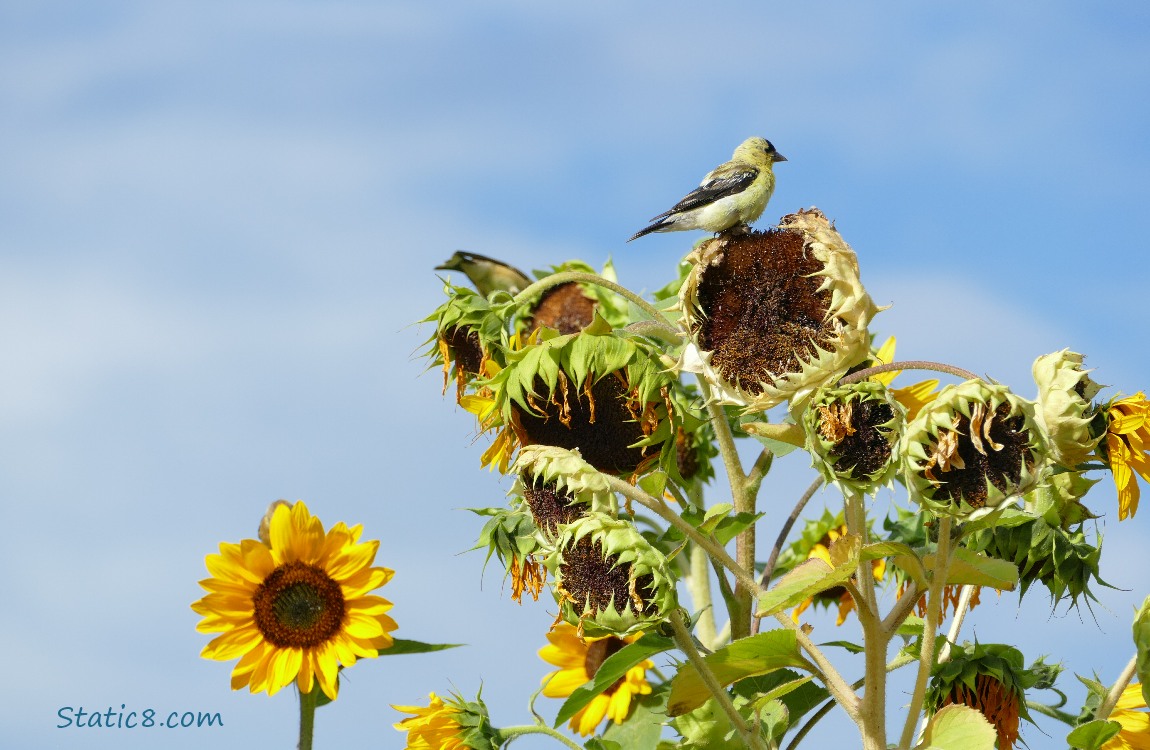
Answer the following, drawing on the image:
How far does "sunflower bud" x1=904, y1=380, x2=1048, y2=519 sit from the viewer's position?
1925 mm

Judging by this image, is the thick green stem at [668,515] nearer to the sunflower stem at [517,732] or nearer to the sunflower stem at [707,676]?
the sunflower stem at [707,676]

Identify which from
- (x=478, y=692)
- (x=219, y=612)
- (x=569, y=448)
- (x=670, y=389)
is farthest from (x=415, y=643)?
(x=670, y=389)

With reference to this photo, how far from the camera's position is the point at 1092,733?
2.41 metres

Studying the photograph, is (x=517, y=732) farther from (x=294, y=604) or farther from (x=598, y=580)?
(x=598, y=580)

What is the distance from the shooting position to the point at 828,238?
7.81ft

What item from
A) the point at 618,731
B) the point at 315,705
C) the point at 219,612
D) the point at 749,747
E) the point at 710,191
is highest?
the point at 710,191

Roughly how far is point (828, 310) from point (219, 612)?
140 centimetres

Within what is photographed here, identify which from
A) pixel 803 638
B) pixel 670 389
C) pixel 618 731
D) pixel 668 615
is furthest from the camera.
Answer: pixel 618 731

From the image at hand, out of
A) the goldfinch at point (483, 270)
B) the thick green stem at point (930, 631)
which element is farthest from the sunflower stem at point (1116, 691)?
the goldfinch at point (483, 270)

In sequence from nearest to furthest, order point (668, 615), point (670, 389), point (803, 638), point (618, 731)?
point (668, 615)
point (803, 638)
point (670, 389)
point (618, 731)

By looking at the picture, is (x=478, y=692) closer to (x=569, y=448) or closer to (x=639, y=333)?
(x=569, y=448)

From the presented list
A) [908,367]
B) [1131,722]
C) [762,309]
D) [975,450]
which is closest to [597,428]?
[762,309]

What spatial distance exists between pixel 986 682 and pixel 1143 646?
0.28m

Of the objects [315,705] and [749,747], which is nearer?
[749,747]
